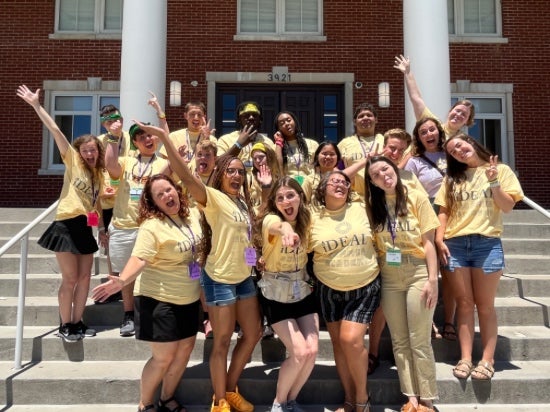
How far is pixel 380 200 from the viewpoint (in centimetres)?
354

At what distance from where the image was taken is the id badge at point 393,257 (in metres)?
3.38

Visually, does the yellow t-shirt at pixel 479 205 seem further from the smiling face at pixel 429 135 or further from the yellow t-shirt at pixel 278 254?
the yellow t-shirt at pixel 278 254

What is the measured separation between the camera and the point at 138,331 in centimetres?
331

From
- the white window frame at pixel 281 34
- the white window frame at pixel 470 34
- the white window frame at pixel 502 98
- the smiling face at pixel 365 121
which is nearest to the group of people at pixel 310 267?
the smiling face at pixel 365 121

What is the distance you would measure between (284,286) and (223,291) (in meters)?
0.45

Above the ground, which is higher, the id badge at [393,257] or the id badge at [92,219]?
the id badge at [92,219]

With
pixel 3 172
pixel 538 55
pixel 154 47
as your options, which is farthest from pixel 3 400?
pixel 538 55

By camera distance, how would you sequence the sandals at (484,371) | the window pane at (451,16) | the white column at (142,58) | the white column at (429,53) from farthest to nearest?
the window pane at (451,16) < the white column at (429,53) < the white column at (142,58) < the sandals at (484,371)

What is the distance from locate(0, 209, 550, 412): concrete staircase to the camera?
12.4 ft

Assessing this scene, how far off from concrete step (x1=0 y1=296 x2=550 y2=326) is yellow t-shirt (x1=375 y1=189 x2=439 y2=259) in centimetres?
149

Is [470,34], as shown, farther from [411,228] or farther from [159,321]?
[159,321]

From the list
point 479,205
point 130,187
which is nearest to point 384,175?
point 479,205

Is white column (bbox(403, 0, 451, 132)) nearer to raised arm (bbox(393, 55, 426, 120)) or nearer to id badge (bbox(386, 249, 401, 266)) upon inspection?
raised arm (bbox(393, 55, 426, 120))

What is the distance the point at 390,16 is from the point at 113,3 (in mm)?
6663
